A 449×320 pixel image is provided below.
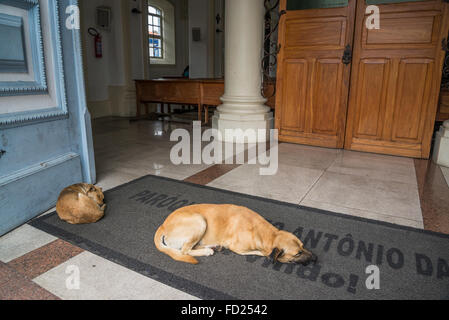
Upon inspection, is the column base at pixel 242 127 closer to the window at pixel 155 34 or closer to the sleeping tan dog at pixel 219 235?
the sleeping tan dog at pixel 219 235

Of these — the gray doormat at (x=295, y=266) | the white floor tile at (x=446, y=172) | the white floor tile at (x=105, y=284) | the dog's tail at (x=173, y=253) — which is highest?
the dog's tail at (x=173, y=253)

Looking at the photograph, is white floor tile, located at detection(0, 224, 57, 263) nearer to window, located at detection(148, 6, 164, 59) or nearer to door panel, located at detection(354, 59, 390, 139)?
door panel, located at detection(354, 59, 390, 139)

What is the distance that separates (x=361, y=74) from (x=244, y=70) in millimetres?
1803

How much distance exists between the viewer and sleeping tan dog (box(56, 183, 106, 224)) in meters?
2.40

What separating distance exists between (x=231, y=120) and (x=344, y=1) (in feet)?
8.15

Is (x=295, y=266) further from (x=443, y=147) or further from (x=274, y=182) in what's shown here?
(x=443, y=147)

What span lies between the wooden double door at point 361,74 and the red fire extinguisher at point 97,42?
5.00 m

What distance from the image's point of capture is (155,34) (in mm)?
14031

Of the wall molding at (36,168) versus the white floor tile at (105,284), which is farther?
the wall molding at (36,168)

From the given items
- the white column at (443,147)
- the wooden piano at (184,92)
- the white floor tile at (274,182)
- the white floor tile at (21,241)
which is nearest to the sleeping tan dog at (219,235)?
the white floor tile at (21,241)

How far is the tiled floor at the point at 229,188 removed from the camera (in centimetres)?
178

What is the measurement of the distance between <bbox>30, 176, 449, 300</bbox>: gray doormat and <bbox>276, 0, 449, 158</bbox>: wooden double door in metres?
2.61
